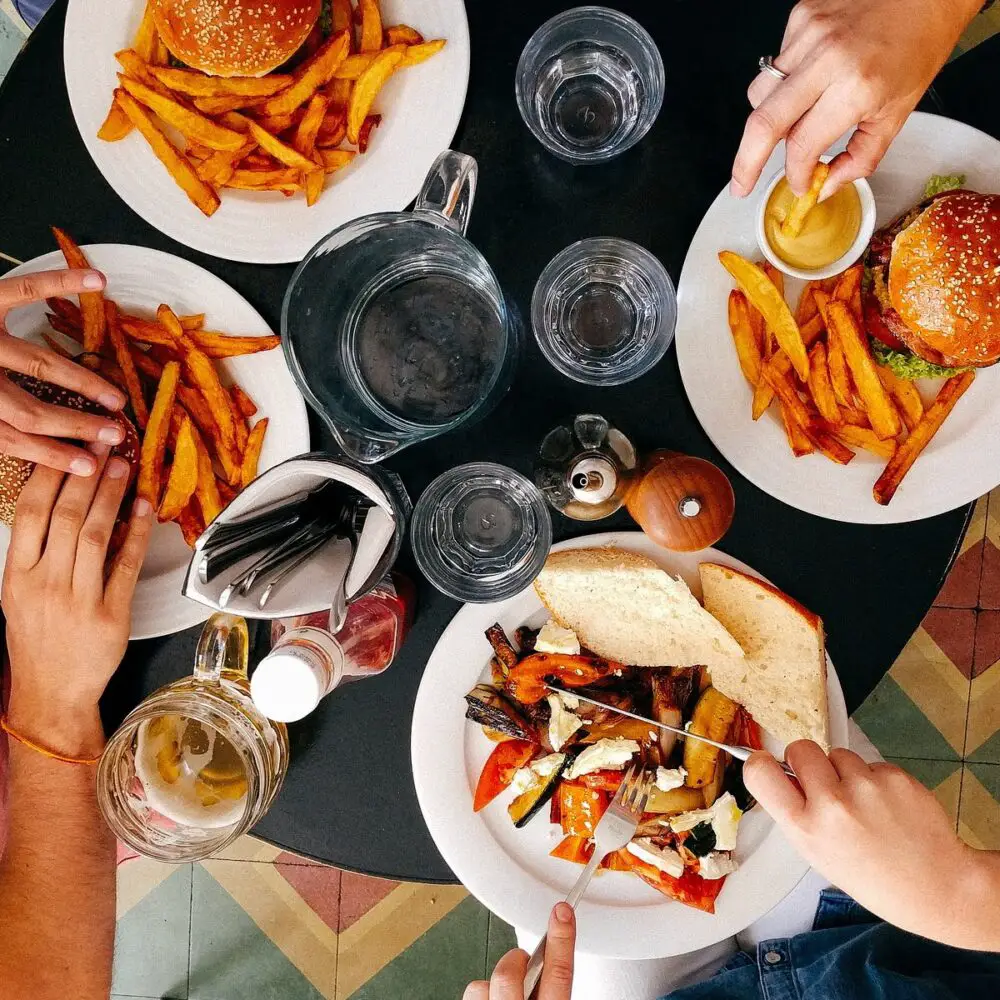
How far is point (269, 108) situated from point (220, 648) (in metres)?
0.89

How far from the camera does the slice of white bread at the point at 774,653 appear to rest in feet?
4.94

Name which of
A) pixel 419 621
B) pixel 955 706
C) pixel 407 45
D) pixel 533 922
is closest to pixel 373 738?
pixel 419 621

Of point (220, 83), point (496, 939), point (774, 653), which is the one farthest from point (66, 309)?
point (496, 939)

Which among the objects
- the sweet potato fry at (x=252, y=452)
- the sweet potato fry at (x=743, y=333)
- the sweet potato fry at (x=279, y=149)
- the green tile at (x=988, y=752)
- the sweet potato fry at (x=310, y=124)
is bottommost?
the green tile at (x=988, y=752)

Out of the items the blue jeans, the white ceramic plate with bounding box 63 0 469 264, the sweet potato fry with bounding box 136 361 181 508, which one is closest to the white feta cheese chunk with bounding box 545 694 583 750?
the blue jeans

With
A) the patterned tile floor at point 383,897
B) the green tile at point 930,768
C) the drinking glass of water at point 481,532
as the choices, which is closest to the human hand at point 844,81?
the drinking glass of water at point 481,532

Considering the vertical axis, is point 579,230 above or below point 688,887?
above

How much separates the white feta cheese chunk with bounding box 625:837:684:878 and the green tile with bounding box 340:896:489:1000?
1199mm

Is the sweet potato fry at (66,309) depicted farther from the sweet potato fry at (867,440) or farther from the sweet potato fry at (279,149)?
the sweet potato fry at (867,440)

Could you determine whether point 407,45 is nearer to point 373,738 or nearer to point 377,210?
point 377,210

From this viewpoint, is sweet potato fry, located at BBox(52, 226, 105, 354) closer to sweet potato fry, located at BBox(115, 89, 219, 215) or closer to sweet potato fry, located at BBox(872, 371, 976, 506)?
sweet potato fry, located at BBox(115, 89, 219, 215)

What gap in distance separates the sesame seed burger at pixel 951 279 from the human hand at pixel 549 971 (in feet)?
3.46

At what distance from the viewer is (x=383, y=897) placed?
8.75 feet

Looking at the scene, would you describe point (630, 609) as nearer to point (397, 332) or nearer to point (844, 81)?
point (397, 332)
